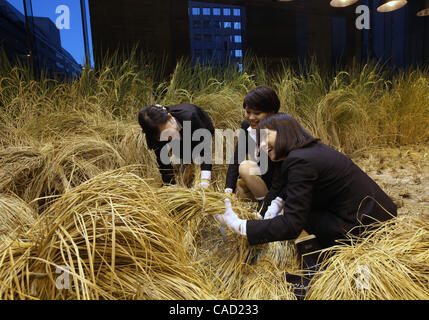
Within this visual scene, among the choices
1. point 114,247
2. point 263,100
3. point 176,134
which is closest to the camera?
point 114,247

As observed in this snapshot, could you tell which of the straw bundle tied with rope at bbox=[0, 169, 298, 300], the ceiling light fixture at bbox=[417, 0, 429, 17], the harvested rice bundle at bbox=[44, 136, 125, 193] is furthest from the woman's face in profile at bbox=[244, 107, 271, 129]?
the ceiling light fixture at bbox=[417, 0, 429, 17]

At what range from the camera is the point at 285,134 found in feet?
3.93

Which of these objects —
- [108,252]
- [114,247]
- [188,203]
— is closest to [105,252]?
[108,252]

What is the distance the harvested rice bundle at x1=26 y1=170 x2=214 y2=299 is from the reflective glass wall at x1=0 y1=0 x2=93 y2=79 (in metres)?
3.63

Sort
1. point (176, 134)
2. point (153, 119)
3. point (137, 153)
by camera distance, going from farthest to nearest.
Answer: point (137, 153) < point (176, 134) < point (153, 119)

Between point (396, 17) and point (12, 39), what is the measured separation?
553 centimetres

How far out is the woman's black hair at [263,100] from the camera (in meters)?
1.60

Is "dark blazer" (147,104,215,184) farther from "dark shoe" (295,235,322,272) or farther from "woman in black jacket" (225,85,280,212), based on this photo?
"dark shoe" (295,235,322,272)

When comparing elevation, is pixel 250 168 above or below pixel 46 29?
below

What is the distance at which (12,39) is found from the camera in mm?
3922

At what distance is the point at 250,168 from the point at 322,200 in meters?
0.66

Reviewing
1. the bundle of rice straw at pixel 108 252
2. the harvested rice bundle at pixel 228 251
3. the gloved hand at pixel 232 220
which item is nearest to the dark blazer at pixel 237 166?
the harvested rice bundle at pixel 228 251

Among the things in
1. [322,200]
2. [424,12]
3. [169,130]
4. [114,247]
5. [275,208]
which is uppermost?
[424,12]

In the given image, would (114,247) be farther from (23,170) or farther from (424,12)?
(424,12)
